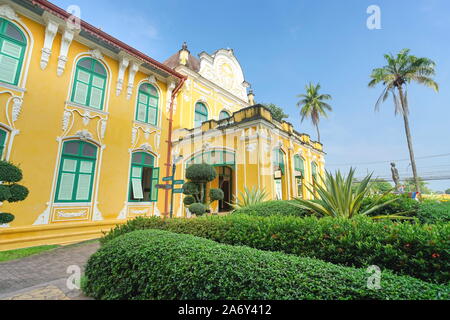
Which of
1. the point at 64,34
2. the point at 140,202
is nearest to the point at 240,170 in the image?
the point at 140,202

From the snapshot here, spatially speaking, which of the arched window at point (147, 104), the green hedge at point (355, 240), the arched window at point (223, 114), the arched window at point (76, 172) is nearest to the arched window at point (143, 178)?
the arched window at point (76, 172)

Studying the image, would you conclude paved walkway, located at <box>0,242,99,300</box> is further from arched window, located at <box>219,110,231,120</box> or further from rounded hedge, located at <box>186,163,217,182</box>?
arched window, located at <box>219,110,231,120</box>

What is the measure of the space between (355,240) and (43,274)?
6.41 meters

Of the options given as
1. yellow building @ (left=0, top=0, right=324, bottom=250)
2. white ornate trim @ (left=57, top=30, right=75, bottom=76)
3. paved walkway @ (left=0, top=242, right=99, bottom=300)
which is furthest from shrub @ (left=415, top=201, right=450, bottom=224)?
white ornate trim @ (left=57, top=30, right=75, bottom=76)

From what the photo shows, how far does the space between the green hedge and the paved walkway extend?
2.72 metres

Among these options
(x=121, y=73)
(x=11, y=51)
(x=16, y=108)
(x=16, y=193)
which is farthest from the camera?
(x=121, y=73)

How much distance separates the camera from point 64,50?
8.22 metres

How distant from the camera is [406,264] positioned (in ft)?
7.63

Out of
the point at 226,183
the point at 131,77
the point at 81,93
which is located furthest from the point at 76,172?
the point at 226,183

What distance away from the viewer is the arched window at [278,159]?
417 inches

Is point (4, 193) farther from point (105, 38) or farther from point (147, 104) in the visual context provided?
point (105, 38)

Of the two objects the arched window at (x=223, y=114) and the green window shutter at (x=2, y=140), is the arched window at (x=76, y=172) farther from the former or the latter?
the arched window at (x=223, y=114)

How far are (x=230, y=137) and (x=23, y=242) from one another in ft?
29.2
